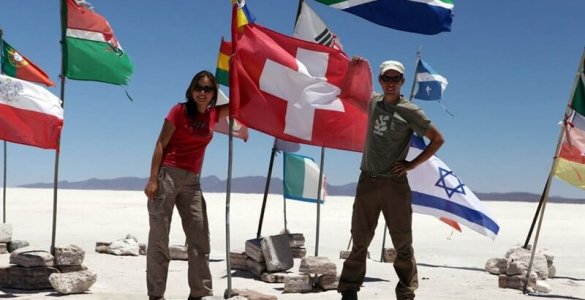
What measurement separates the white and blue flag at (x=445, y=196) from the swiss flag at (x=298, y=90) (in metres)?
3.65

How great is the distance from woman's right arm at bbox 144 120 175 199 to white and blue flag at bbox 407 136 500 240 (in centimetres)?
516

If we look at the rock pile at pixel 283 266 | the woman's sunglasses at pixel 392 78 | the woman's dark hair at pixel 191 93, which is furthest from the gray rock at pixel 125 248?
the woman's sunglasses at pixel 392 78

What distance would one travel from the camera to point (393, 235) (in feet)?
18.0

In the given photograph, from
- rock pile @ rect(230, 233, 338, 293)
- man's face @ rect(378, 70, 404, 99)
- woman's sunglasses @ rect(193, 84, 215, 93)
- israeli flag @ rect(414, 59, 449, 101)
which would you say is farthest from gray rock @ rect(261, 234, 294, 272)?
israeli flag @ rect(414, 59, 449, 101)

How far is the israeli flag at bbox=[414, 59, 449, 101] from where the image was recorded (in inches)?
527

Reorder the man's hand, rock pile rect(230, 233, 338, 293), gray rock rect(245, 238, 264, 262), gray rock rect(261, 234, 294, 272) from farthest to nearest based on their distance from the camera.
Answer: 1. gray rock rect(245, 238, 264, 262)
2. gray rock rect(261, 234, 294, 272)
3. rock pile rect(230, 233, 338, 293)
4. the man's hand

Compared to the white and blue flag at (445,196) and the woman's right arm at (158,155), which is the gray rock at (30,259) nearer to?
the woman's right arm at (158,155)

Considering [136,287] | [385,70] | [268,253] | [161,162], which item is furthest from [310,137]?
[136,287]

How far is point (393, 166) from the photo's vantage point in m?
5.37

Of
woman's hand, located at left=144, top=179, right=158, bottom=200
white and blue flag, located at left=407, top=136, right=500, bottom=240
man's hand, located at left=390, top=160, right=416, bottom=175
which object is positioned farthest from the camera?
white and blue flag, located at left=407, top=136, right=500, bottom=240

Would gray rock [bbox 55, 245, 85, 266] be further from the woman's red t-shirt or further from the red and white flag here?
the woman's red t-shirt

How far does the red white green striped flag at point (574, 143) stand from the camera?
8.37 metres

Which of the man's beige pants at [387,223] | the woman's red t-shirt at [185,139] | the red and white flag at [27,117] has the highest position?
the red and white flag at [27,117]

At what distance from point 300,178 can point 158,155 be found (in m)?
7.52
